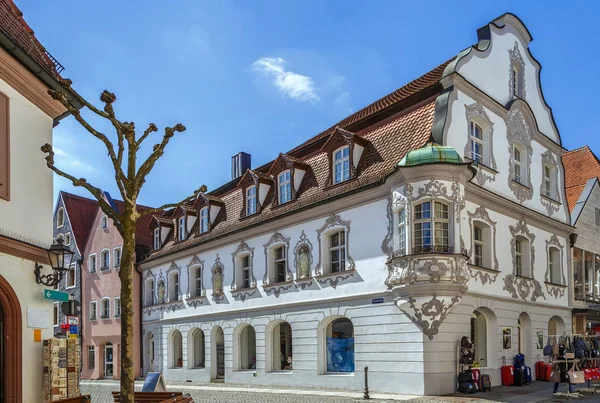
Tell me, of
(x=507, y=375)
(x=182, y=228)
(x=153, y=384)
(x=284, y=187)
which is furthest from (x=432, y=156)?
(x=182, y=228)

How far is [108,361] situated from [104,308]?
322 cm

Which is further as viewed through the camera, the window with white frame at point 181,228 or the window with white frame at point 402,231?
the window with white frame at point 181,228

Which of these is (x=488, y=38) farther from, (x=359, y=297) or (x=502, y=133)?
(x=359, y=297)

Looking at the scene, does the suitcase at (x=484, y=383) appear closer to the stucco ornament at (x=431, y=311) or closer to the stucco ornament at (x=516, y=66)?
the stucco ornament at (x=431, y=311)

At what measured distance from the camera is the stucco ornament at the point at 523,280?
A: 74.7ft

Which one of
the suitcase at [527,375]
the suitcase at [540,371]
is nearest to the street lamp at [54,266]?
the suitcase at [527,375]

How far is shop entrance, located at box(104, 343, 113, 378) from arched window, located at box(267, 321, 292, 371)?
15.7 m

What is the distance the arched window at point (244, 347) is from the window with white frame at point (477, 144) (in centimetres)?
1246

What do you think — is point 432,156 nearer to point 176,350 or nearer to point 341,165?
point 341,165

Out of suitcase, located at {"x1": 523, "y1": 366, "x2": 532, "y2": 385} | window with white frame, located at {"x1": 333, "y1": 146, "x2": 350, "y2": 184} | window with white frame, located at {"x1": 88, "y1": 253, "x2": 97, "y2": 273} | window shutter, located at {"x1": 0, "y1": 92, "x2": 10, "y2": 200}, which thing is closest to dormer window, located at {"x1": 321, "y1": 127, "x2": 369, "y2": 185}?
window with white frame, located at {"x1": 333, "y1": 146, "x2": 350, "y2": 184}

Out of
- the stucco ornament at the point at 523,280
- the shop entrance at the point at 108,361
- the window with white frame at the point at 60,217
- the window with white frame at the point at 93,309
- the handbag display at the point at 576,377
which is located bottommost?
the shop entrance at the point at 108,361

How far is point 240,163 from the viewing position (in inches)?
1447

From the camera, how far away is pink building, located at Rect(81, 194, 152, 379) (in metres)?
37.5

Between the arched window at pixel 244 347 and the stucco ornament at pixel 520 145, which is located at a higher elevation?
the stucco ornament at pixel 520 145
